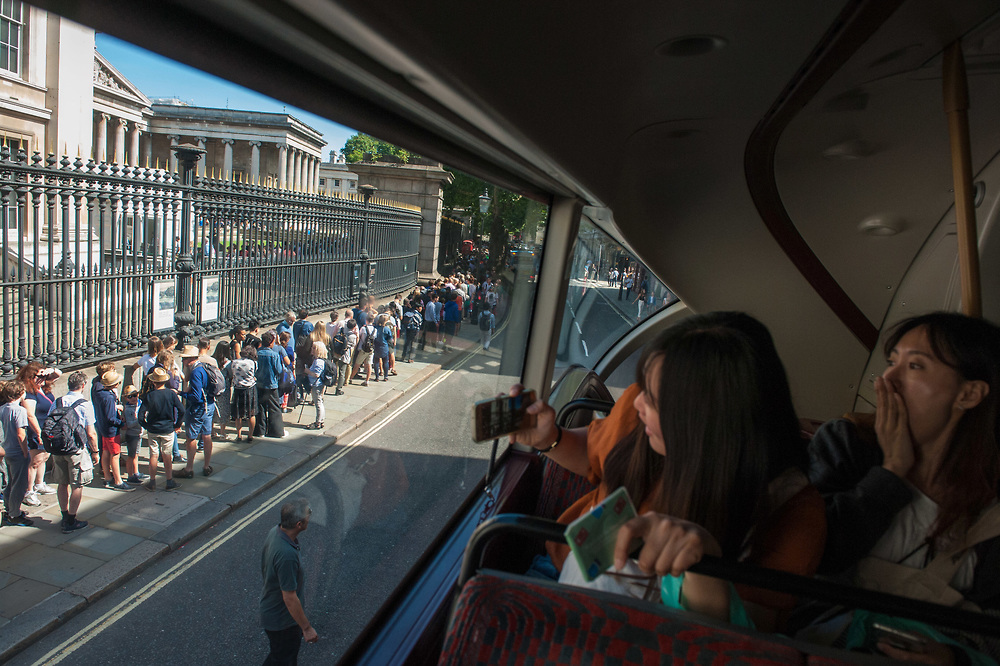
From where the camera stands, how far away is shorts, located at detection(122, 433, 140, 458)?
1826mm

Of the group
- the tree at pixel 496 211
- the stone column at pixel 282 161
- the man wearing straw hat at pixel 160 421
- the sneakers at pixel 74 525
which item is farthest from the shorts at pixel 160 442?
the tree at pixel 496 211

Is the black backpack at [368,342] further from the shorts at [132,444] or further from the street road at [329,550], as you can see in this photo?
Answer: the shorts at [132,444]

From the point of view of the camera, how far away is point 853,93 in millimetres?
2328

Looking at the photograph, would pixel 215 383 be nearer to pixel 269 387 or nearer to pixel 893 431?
pixel 269 387

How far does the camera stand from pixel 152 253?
248 cm

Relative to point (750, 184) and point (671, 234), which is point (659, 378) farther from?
point (671, 234)

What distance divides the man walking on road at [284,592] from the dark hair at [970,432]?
197 centimetres

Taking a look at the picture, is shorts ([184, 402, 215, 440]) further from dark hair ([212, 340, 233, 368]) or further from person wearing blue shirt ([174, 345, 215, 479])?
dark hair ([212, 340, 233, 368])

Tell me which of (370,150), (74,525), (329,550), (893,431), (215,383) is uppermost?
(370,150)

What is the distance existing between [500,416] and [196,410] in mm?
1133


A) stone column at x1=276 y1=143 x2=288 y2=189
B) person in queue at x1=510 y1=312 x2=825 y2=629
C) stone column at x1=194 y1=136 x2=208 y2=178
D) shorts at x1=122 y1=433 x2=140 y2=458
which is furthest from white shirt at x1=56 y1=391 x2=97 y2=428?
person in queue at x1=510 y1=312 x2=825 y2=629

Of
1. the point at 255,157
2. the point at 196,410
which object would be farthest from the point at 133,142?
the point at 196,410

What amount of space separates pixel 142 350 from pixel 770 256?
164 inches

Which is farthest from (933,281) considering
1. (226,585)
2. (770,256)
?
(226,585)
